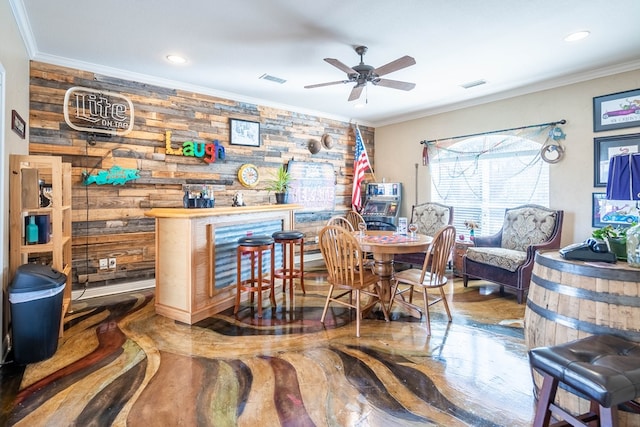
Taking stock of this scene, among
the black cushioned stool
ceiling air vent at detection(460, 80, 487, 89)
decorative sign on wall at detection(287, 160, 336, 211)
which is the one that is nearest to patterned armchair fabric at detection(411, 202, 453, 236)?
decorative sign on wall at detection(287, 160, 336, 211)

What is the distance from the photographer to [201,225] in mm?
3027

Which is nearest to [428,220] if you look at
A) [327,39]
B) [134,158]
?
[327,39]

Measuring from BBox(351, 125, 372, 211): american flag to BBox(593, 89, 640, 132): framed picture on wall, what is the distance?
3.08m

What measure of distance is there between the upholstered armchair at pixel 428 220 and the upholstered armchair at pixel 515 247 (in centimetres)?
58

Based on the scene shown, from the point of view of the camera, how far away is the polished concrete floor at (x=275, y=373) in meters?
1.78

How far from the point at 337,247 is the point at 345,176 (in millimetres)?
3748

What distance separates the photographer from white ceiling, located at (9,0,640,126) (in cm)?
257

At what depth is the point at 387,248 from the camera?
9.31ft

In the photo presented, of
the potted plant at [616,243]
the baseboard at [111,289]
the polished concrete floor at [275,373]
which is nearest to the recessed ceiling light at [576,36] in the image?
the potted plant at [616,243]

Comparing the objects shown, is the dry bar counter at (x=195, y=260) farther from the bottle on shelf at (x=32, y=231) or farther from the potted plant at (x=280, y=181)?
the potted plant at (x=280, y=181)

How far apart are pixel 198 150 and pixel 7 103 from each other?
2072 mm

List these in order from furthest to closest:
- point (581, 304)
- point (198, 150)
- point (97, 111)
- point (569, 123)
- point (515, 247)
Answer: point (198, 150) < point (515, 247) < point (569, 123) < point (97, 111) < point (581, 304)

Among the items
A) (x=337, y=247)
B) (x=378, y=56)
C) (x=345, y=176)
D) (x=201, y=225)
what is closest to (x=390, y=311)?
(x=337, y=247)

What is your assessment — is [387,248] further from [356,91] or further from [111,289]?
[111,289]
